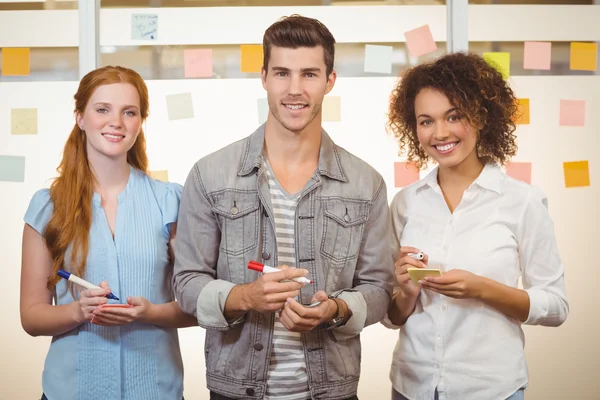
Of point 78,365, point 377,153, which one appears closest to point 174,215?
point 78,365

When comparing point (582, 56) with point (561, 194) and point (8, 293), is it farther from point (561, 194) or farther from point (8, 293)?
point (8, 293)

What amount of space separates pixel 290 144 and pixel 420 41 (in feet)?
5.45

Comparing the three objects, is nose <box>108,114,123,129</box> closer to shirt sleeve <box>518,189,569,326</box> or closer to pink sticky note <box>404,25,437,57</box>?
shirt sleeve <box>518,189,569,326</box>

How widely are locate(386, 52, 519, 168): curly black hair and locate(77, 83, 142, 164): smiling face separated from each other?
0.81m

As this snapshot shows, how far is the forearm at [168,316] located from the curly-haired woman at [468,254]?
1.94ft

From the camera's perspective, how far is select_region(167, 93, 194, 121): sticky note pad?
10.7 ft

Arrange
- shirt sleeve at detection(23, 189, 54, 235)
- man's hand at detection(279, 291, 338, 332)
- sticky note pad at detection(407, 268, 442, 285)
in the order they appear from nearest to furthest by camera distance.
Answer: man's hand at detection(279, 291, 338, 332) → sticky note pad at detection(407, 268, 442, 285) → shirt sleeve at detection(23, 189, 54, 235)

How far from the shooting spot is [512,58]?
3.32 m

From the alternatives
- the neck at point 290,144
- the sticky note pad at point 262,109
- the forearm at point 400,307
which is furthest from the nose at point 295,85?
the sticky note pad at point 262,109

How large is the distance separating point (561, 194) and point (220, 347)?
2.14 m

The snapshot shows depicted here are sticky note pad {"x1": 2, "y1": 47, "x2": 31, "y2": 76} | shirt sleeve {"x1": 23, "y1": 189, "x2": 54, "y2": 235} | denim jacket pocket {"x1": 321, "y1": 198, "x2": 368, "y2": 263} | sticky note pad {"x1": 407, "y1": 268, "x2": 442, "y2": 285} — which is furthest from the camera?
sticky note pad {"x1": 2, "y1": 47, "x2": 31, "y2": 76}

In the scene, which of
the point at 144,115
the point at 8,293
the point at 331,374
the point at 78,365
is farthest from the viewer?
the point at 8,293

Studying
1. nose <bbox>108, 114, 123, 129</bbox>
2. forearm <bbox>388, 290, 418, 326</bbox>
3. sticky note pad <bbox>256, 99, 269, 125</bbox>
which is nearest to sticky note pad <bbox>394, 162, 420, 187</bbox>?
sticky note pad <bbox>256, 99, 269, 125</bbox>

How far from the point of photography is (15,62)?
3.24 metres
